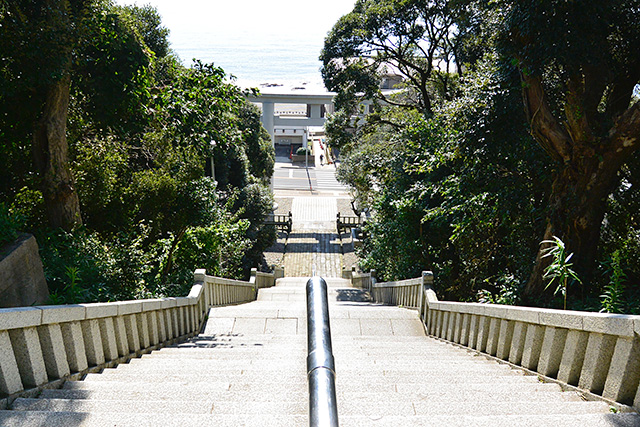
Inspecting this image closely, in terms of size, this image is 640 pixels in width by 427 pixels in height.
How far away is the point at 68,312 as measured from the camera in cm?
418

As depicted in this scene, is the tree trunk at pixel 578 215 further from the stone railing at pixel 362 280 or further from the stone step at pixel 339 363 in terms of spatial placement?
the stone railing at pixel 362 280

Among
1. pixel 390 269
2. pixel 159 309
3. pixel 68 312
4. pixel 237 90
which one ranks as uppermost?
pixel 237 90

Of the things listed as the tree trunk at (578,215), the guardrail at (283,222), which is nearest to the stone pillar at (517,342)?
the tree trunk at (578,215)

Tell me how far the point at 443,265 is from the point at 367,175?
9189mm

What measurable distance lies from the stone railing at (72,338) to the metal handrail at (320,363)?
1.91 metres

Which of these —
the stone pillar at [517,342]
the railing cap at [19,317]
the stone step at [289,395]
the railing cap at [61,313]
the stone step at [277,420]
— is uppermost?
the railing cap at [19,317]

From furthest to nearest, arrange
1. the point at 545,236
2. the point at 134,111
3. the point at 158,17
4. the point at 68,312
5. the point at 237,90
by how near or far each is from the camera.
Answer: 1. the point at 158,17
2. the point at 237,90
3. the point at 134,111
4. the point at 545,236
5. the point at 68,312

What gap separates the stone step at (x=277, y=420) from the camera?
297cm

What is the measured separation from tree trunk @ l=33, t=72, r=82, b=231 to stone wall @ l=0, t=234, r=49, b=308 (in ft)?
8.61

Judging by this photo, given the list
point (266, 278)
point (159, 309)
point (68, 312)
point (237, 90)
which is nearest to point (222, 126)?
point (237, 90)

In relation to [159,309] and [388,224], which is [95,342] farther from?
[388,224]

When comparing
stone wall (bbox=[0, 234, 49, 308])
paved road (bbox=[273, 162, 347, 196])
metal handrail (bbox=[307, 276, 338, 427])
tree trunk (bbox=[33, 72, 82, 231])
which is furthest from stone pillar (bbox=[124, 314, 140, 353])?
paved road (bbox=[273, 162, 347, 196])

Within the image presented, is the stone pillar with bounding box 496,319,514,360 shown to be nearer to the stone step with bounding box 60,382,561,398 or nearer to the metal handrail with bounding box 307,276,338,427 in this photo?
the stone step with bounding box 60,382,561,398

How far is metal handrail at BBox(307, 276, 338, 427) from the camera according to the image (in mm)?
2201
